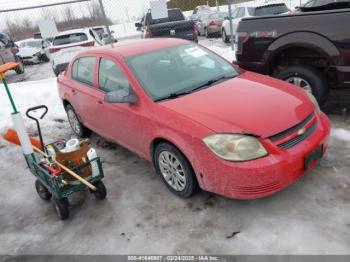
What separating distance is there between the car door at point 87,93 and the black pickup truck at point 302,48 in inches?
94.9

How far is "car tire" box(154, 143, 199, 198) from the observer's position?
3.49 meters

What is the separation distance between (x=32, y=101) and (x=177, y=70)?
5.33 metres

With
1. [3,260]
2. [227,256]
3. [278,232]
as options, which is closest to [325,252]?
[278,232]

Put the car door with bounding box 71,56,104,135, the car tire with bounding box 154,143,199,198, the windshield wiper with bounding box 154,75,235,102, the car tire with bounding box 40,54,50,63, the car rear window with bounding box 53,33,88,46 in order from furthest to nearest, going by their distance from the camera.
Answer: the car tire with bounding box 40,54,50,63 < the car rear window with bounding box 53,33,88,46 < the car door with bounding box 71,56,104,135 < the windshield wiper with bounding box 154,75,235,102 < the car tire with bounding box 154,143,199,198

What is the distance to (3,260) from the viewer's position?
3279 millimetres

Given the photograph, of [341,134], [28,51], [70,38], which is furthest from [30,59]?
[341,134]

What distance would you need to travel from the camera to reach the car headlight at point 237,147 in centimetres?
308

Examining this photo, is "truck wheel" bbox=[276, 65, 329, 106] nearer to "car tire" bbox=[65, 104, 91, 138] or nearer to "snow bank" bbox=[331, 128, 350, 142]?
"snow bank" bbox=[331, 128, 350, 142]

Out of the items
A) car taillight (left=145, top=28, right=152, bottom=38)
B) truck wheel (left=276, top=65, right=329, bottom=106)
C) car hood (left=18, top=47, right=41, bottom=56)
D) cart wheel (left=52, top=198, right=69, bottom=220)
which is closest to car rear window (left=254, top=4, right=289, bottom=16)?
car taillight (left=145, top=28, right=152, bottom=38)

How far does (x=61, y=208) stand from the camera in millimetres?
3670

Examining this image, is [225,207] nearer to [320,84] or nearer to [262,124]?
[262,124]

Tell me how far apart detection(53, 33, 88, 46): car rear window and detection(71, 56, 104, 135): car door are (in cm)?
723

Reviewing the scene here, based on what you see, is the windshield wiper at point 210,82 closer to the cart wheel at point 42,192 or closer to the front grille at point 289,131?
the front grille at point 289,131

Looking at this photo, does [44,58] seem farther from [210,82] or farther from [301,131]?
[301,131]
